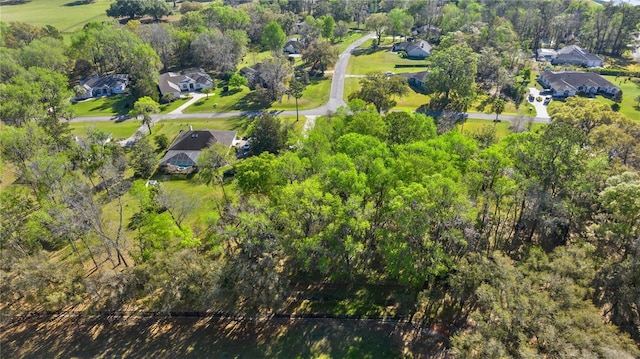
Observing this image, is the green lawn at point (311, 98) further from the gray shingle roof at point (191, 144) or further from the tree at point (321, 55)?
the gray shingle roof at point (191, 144)

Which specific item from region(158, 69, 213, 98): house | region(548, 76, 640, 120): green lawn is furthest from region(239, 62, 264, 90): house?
region(548, 76, 640, 120): green lawn

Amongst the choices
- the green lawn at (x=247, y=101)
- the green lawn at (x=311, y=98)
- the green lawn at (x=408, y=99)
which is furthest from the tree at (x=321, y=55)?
the green lawn at (x=408, y=99)

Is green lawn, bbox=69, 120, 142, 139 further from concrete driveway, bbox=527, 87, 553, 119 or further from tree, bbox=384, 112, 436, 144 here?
concrete driveway, bbox=527, 87, 553, 119

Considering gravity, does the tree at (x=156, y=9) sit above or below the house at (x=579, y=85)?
above

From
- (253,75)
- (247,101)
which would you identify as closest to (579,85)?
(247,101)

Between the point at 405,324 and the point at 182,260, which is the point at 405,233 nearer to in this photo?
the point at 405,324

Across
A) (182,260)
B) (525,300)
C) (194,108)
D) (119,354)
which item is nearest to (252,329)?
(182,260)
